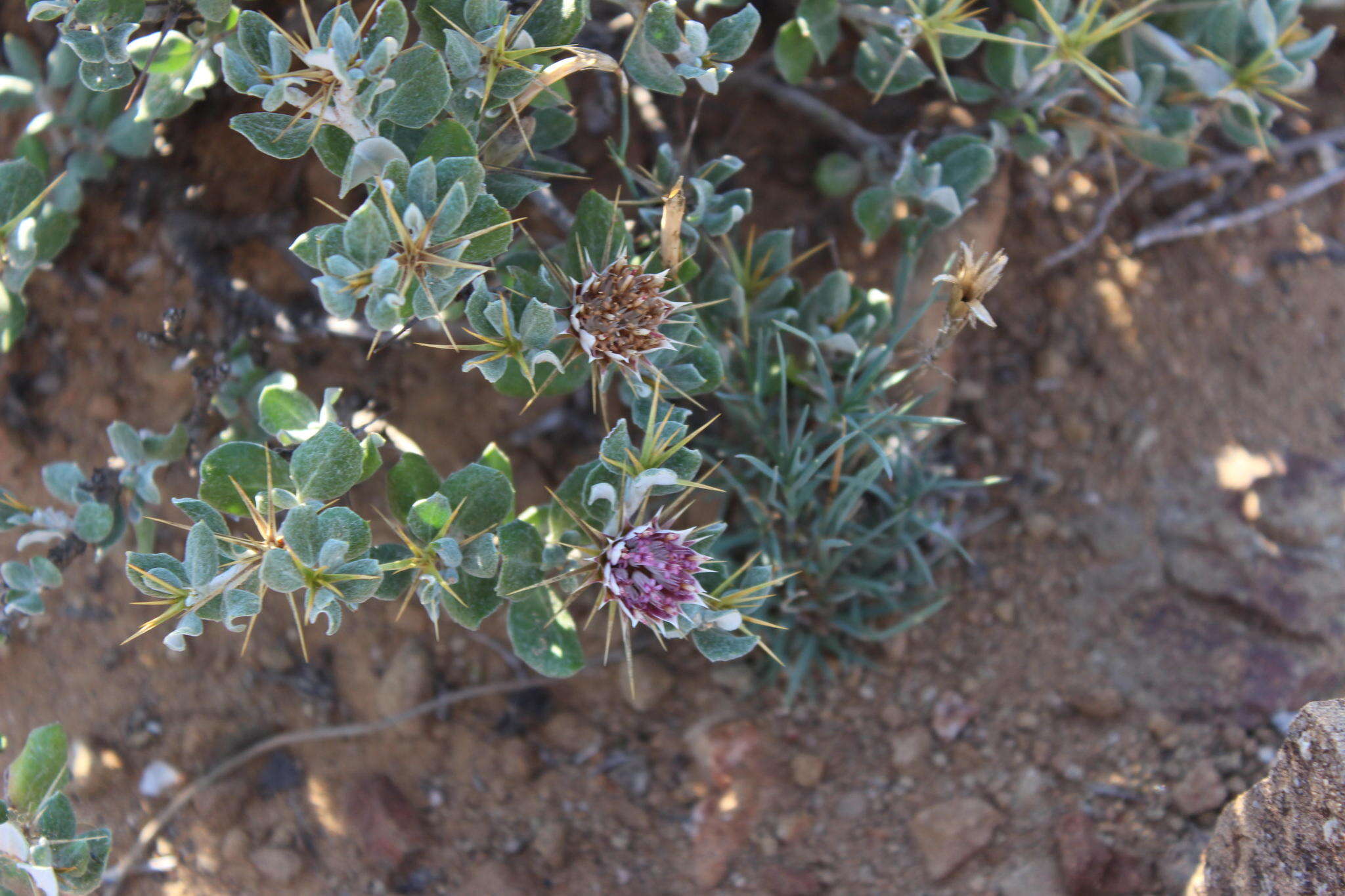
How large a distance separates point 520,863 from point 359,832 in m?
0.32

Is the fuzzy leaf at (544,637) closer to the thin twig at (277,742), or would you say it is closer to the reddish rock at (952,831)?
the thin twig at (277,742)

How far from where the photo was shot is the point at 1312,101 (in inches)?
107

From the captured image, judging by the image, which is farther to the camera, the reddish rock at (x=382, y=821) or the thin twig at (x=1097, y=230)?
the thin twig at (x=1097, y=230)

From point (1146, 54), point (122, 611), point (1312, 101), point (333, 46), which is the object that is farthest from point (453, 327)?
point (1312, 101)

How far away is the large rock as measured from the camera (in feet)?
4.55

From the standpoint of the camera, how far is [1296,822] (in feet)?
4.74

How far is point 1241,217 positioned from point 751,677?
1732 mm

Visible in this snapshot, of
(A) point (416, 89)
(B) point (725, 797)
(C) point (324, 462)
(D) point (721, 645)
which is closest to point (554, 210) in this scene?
(A) point (416, 89)

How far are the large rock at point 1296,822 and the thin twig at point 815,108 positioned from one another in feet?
4.58

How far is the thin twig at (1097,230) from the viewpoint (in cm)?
249

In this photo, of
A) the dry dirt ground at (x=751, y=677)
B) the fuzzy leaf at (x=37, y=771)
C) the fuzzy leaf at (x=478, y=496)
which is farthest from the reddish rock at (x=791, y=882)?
the fuzzy leaf at (x=37, y=771)

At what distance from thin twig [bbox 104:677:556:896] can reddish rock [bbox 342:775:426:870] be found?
11 centimetres

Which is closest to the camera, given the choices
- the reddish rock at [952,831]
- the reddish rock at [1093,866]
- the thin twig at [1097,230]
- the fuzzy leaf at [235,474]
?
the fuzzy leaf at [235,474]

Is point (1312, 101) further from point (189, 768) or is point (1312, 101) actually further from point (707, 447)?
point (189, 768)
